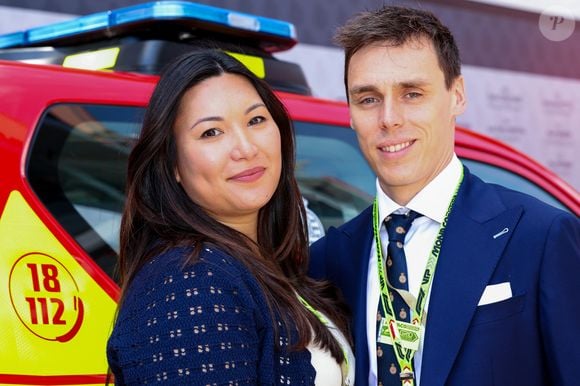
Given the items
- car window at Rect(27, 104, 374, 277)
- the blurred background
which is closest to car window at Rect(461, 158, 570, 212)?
car window at Rect(27, 104, 374, 277)

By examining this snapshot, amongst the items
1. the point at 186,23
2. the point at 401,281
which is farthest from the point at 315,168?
the point at 401,281

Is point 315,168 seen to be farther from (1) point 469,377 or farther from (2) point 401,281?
(1) point 469,377

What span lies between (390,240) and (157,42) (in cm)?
124

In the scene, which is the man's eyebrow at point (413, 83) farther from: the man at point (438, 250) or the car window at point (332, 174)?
the car window at point (332, 174)

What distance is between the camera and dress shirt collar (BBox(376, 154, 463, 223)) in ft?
5.98

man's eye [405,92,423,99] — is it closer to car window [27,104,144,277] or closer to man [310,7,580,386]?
man [310,7,580,386]

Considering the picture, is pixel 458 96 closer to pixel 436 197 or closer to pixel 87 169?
pixel 436 197

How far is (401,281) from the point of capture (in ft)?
5.85

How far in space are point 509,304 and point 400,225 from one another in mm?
349

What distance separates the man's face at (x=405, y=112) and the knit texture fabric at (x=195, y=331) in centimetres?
46

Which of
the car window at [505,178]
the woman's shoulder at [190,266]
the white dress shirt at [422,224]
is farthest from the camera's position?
the car window at [505,178]

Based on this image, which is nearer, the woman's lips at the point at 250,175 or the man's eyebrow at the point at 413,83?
the man's eyebrow at the point at 413,83

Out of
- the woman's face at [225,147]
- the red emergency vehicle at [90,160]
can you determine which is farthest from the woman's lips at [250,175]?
the red emergency vehicle at [90,160]

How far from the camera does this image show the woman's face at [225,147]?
192 cm
